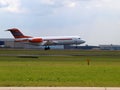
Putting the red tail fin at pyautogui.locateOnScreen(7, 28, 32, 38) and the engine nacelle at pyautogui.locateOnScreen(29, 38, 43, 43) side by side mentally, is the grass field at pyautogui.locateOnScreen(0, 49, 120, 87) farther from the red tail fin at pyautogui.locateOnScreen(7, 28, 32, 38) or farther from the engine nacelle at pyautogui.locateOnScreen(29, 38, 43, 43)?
the red tail fin at pyautogui.locateOnScreen(7, 28, 32, 38)

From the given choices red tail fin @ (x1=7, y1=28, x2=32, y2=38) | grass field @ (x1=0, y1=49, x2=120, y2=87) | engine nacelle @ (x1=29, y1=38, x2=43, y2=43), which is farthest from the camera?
red tail fin @ (x1=7, y1=28, x2=32, y2=38)

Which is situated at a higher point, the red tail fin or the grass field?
the red tail fin

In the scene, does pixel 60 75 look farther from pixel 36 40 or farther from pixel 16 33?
pixel 16 33

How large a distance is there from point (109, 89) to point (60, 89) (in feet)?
5.81

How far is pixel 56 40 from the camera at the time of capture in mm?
134500

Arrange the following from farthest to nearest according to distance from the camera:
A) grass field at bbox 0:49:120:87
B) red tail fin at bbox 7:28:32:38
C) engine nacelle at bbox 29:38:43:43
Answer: red tail fin at bbox 7:28:32:38
engine nacelle at bbox 29:38:43:43
grass field at bbox 0:49:120:87

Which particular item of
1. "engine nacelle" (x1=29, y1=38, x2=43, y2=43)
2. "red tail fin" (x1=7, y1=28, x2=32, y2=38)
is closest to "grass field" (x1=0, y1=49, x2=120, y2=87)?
"engine nacelle" (x1=29, y1=38, x2=43, y2=43)

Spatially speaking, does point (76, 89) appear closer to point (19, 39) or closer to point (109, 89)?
point (109, 89)

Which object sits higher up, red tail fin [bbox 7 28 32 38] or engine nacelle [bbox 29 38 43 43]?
red tail fin [bbox 7 28 32 38]

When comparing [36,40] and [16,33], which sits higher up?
[16,33]

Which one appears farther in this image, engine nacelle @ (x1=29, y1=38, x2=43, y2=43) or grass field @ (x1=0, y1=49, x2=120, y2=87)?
engine nacelle @ (x1=29, y1=38, x2=43, y2=43)

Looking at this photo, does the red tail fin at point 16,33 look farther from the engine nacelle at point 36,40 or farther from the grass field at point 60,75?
the grass field at point 60,75

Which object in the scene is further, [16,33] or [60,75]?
[16,33]

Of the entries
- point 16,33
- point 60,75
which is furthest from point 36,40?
point 60,75
